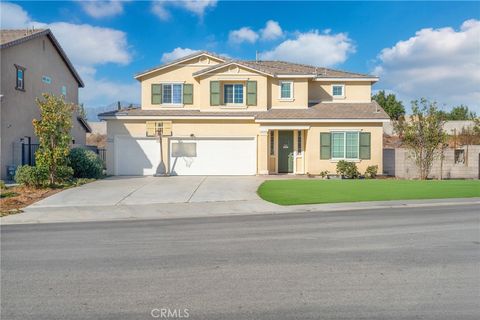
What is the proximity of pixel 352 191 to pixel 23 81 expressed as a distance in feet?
62.2

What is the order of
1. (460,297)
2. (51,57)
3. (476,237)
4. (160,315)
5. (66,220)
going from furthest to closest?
1. (51,57)
2. (66,220)
3. (476,237)
4. (460,297)
5. (160,315)

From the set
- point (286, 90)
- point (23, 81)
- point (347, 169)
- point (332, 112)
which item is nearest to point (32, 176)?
point (23, 81)

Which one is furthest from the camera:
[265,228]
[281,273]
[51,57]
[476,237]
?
[51,57]

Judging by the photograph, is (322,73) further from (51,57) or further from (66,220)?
(66,220)

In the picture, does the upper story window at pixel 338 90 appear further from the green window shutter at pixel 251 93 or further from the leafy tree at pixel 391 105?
the leafy tree at pixel 391 105

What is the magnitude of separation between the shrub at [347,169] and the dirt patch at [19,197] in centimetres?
1449

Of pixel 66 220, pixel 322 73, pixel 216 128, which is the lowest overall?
pixel 66 220

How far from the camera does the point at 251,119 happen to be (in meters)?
24.8

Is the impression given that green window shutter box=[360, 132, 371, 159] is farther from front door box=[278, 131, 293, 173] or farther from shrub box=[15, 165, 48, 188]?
shrub box=[15, 165, 48, 188]

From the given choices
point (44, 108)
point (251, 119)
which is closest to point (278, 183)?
point (251, 119)

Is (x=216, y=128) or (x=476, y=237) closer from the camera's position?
(x=476, y=237)

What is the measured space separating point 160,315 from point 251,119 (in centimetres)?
2050

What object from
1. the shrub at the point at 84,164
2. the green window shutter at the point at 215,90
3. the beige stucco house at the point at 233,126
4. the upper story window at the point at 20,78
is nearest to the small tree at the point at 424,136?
the beige stucco house at the point at 233,126

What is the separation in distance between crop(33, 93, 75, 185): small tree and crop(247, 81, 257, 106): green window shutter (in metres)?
10.4
